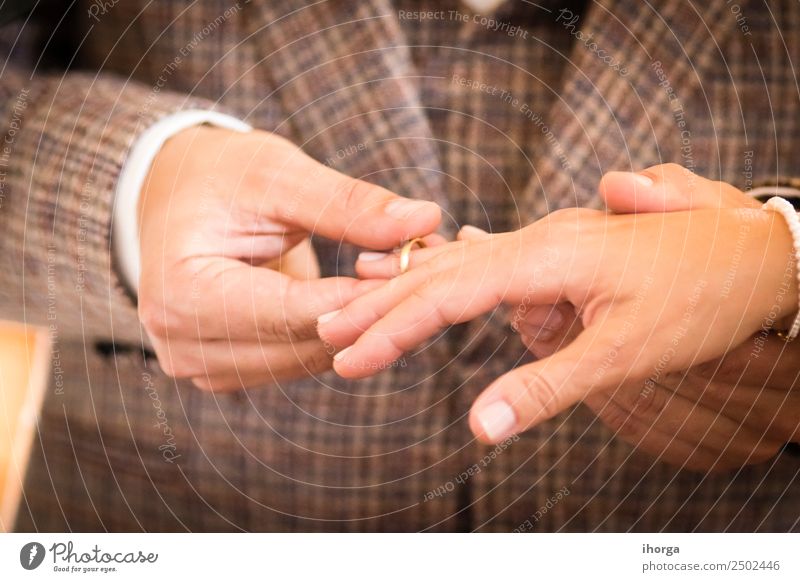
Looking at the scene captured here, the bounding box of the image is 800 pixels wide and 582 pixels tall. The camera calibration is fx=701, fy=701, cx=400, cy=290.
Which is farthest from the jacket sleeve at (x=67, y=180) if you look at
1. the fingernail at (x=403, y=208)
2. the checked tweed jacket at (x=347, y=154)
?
the fingernail at (x=403, y=208)

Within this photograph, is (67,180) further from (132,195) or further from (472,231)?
(472,231)

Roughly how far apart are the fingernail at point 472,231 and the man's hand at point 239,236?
0.02 metres

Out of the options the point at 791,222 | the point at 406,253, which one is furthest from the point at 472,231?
the point at 791,222

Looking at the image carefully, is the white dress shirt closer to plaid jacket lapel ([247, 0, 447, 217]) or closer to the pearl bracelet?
plaid jacket lapel ([247, 0, 447, 217])

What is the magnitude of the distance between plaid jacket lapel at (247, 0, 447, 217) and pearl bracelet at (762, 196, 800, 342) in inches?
6.0

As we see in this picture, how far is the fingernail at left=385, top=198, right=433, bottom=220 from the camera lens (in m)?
0.31

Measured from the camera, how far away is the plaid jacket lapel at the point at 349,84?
0.33 meters

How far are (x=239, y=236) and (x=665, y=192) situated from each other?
20cm

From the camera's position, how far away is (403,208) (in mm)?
314

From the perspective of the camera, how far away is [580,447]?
1.19 feet

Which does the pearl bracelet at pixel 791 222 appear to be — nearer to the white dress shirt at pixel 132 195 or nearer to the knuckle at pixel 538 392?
the knuckle at pixel 538 392

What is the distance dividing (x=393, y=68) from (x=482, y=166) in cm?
6

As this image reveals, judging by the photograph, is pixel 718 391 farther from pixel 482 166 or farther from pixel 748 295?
pixel 482 166
